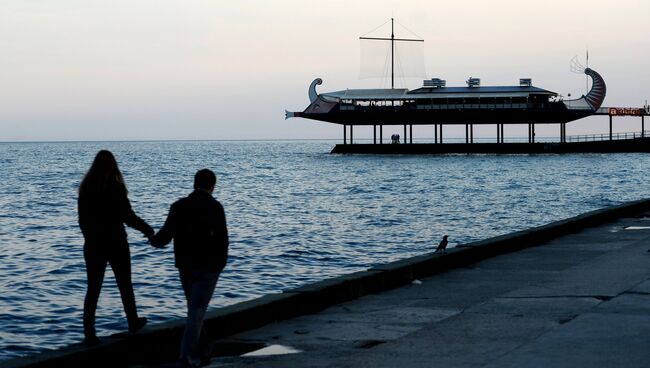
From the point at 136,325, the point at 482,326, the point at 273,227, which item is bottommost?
the point at 273,227

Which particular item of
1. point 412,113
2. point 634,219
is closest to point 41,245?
point 634,219

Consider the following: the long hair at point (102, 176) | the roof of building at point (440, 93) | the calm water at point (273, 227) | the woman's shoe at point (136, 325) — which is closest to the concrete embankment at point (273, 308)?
the woman's shoe at point (136, 325)

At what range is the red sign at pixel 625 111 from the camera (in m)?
137

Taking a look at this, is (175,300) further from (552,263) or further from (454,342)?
A: (454,342)

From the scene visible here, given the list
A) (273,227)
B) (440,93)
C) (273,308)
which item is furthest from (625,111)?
(273,308)

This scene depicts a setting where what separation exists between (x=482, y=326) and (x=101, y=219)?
452cm

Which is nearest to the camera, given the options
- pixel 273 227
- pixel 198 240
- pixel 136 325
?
pixel 198 240

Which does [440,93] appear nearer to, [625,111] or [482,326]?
[625,111]

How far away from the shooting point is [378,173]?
324 ft

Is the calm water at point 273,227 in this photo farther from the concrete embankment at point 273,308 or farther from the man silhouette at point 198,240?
the man silhouette at point 198,240

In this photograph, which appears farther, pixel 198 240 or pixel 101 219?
pixel 101 219

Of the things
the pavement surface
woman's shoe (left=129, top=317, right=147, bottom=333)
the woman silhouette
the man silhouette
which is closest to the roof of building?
the pavement surface

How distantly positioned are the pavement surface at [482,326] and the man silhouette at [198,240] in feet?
3.01

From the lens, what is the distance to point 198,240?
951cm
